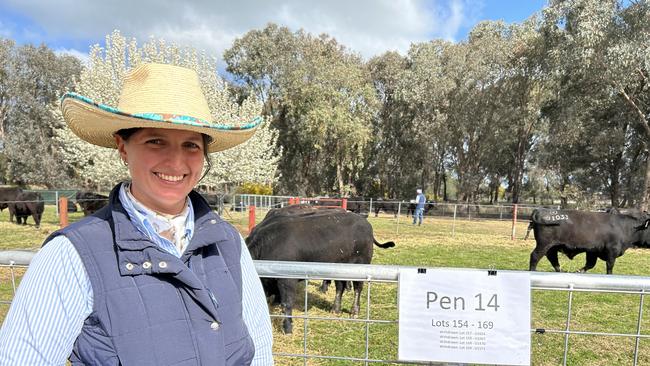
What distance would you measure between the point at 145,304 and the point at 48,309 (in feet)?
0.78

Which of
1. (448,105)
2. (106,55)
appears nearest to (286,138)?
(448,105)

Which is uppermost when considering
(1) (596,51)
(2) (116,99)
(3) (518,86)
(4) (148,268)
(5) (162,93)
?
(3) (518,86)

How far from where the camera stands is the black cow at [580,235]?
326 inches

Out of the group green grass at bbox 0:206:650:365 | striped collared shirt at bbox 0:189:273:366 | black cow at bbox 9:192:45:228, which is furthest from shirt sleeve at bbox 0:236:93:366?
black cow at bbox 9:192:45:228

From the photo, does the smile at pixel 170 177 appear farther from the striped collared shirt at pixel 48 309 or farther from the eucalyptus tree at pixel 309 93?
the eucalyptus tree at pixel 309 93

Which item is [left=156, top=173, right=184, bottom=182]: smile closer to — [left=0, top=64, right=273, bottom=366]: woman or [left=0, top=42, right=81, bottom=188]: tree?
[left=0, top=64, right=273, bottom=366]: woman

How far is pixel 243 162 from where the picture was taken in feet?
62.0

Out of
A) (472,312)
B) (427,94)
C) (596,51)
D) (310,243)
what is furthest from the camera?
(427,94)

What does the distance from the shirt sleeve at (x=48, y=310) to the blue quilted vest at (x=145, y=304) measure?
2 cm

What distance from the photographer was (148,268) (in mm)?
1150

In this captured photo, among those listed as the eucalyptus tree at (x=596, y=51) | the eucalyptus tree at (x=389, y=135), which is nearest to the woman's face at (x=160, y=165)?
the eucalyptus tree at (x=596, y=51)

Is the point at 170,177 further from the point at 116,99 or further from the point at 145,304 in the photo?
the point at 116,99

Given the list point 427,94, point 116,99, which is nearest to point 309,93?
point 427,94

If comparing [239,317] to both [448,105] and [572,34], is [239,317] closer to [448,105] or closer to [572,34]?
[572,34]
